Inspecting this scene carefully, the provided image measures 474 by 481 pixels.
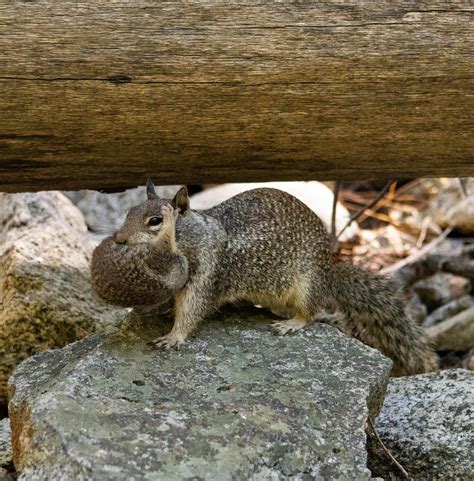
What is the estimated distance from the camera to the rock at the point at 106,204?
6.14 metres

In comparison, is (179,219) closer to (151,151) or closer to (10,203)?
(151,151)

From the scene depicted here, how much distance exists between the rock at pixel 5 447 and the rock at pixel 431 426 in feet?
4.73

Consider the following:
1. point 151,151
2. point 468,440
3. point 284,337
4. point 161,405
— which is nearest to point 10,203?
point 151,151

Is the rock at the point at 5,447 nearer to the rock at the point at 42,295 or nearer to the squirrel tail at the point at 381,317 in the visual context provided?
the rock at the point at 42,295

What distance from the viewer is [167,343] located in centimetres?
371

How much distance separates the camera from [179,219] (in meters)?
3.89

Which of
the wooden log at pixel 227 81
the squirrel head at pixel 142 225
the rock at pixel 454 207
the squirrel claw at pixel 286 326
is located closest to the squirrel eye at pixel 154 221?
the squirrel head at pixel 142 225

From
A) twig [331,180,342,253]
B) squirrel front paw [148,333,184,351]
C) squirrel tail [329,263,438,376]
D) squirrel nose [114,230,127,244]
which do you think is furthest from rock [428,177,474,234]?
squirrel nose [114,230,127,244]

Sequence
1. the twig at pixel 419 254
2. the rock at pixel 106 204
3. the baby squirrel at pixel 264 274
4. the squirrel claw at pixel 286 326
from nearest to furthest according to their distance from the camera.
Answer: the baby squirrel at pixel 264 274 < the squirrel claw at pixel 286 326 < the rock at pixel 106 204 < the twig at pixel 419 254


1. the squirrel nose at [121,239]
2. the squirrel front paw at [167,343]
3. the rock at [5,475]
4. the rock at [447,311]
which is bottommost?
the rock at [447,311]

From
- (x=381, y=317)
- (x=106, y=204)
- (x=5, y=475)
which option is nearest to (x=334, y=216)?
(x=381, y=317)

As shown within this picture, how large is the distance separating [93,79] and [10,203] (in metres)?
2.10

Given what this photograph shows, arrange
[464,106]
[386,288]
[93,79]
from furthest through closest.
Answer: [386,288]
[464,106]
[93,79]

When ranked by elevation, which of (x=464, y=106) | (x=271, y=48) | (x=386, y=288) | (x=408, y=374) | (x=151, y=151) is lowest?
(x=408, y=374)
